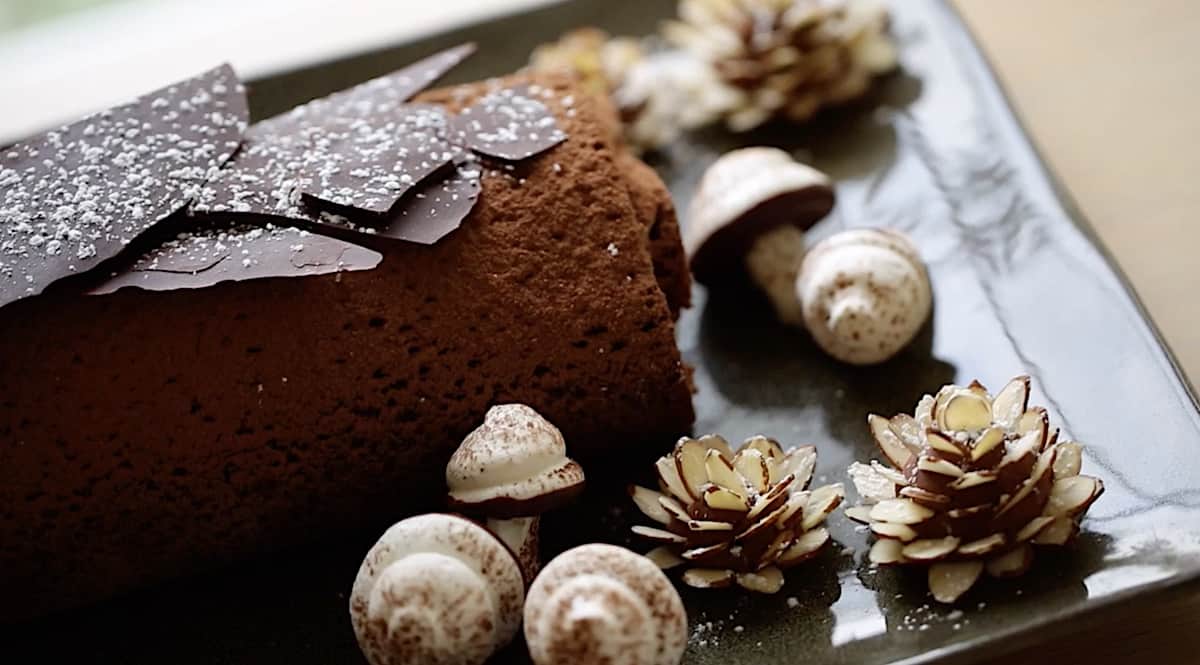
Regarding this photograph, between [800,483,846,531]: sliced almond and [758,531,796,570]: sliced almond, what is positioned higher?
[758,531,796,570]: sliced almond

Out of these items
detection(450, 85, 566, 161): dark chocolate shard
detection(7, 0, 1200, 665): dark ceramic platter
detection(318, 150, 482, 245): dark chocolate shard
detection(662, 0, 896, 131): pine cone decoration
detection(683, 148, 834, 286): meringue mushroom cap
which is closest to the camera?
detection(7, 0, 1200, 665): dark ceramic platter

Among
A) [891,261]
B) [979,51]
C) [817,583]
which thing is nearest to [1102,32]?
[979,51]

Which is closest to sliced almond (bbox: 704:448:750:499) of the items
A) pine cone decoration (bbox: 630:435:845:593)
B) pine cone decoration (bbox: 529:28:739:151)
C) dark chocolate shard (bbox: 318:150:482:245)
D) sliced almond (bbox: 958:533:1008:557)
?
pine cone decoration (bbox: 630:435:845:593)

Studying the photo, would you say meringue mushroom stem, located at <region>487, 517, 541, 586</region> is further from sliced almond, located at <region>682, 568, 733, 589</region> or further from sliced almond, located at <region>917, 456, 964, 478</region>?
sliced almond, located at <region>917, 456, 964, 478</region>

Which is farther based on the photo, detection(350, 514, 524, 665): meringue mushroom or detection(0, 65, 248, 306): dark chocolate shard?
detection(0, 65, 248, 306): dark chocolate shard

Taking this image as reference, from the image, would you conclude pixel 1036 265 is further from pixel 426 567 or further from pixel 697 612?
pixel 426 567

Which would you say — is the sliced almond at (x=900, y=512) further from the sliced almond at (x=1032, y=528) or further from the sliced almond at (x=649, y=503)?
the sliced almond at (x=649, y=503)
